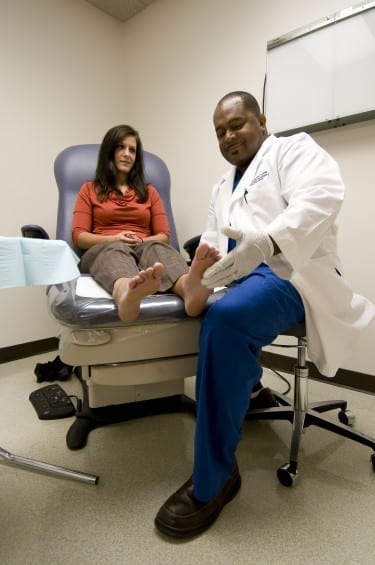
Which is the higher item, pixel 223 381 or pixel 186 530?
pixel 223 381

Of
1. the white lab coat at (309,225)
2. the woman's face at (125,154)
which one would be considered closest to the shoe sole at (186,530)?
the white lab coat at (309,225)

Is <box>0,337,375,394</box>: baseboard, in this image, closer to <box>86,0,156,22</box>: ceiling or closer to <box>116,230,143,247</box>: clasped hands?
<box>116,230,143,247</box>: clasped hands

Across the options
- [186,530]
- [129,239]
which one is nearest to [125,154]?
[129,239]

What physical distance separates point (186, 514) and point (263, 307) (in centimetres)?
51

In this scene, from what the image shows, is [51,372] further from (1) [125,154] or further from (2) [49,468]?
(1) [125,154]

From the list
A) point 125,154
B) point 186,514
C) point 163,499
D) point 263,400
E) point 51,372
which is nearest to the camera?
point 186,514

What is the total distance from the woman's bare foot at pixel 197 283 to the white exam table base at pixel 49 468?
54 cm

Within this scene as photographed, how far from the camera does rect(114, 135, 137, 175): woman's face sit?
4.97 ft

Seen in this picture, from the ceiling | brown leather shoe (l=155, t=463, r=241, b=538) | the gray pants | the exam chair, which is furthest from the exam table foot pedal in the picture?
the ceiling

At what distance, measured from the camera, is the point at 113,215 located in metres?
1.46

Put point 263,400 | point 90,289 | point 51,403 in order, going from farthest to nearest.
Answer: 1. point 51,403
2. point 263,400
3. point 90,289

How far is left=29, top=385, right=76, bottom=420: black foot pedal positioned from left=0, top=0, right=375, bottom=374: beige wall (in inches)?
23.2

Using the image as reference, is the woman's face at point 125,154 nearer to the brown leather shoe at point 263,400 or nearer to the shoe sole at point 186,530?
the brown leather shoe at point 263,400

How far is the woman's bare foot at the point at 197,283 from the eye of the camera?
0.82 metres
